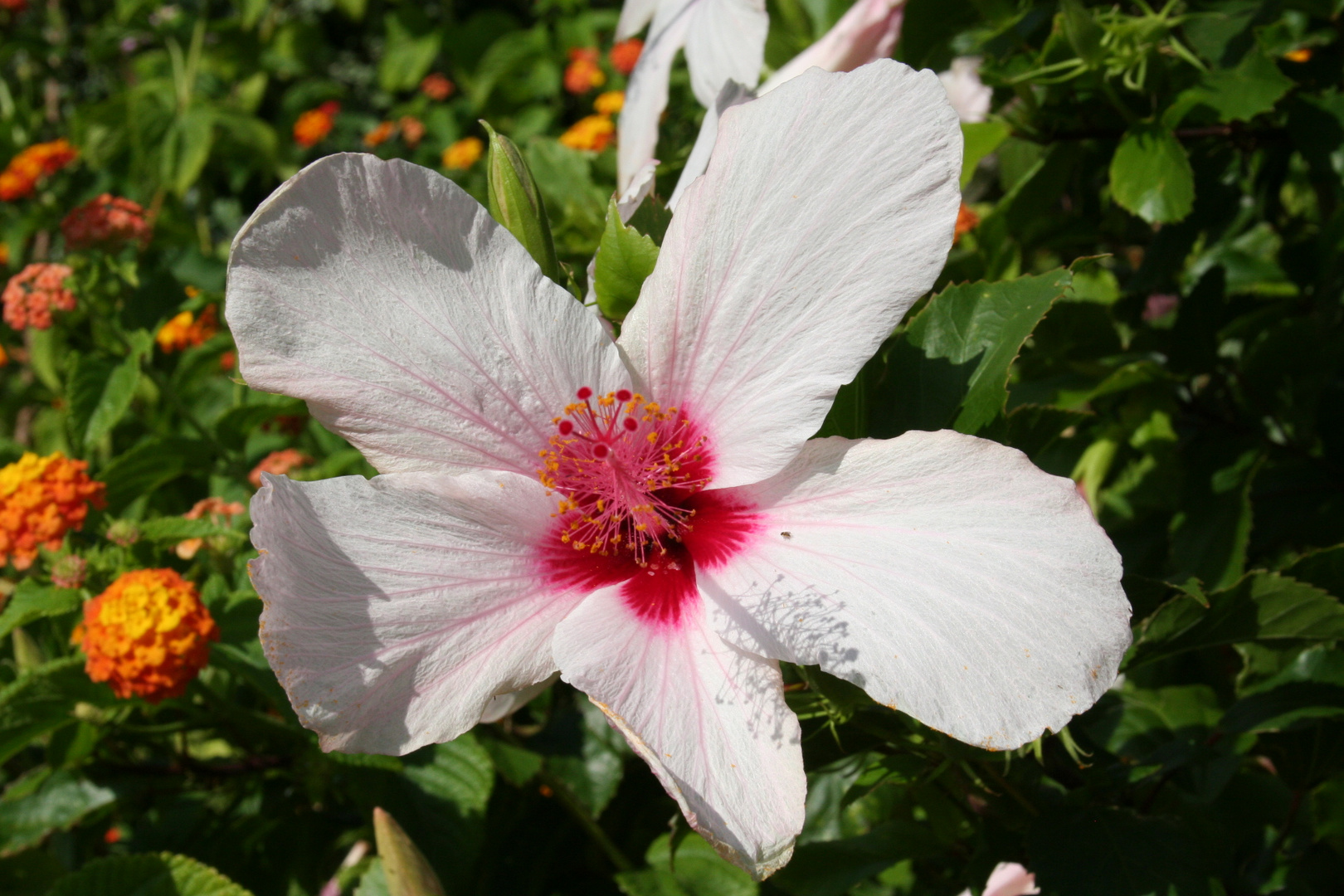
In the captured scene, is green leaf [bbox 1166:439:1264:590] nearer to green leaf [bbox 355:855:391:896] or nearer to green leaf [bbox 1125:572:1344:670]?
green leaf [bbox 1125:572:1344:670]

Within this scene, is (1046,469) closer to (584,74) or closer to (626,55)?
(626,55)

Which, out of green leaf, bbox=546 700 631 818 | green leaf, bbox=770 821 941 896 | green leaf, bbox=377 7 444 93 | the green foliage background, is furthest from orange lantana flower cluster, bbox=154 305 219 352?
green leaf, bbox=377 7 444 93

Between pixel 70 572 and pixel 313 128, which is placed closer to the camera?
pixel 70 572

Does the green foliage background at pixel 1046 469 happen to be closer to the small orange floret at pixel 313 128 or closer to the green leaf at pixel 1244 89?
the green leaf at pixel 1244 89

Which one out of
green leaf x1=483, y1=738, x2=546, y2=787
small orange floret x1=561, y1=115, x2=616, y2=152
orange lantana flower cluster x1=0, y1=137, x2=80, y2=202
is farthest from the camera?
orange lantana flower cluster x1=0, y1=137, x2=80, y2=202

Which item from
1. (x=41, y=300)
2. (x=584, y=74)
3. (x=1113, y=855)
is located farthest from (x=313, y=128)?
(x=1113, y=855)

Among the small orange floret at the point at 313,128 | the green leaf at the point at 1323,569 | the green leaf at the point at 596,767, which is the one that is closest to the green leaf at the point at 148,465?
the green leaf at the point at 596,767
